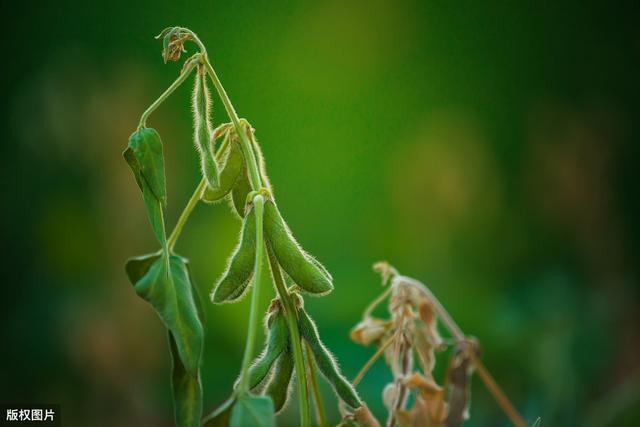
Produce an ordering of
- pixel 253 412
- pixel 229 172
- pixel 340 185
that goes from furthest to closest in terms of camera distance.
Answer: pixel 340 185
pixel 229 172
pixel 253 412

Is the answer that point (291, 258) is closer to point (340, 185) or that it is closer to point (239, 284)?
point (239, 284)

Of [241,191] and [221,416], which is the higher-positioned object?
[241,191]

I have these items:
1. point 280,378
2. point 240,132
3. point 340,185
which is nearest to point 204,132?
point 240,132

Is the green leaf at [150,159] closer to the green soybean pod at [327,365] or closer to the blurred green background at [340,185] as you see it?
the green soybean pod at [327,365]

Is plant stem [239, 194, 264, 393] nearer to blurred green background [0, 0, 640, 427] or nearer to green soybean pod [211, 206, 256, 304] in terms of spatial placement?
green soybean pod [211, 206, 256, 304]

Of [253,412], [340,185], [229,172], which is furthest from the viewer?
[340,185]

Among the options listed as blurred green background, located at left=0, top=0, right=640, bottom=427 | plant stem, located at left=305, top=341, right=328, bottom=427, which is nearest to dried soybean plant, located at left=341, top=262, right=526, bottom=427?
plant stem, located at left=305, top=341, right=328, bottom=427

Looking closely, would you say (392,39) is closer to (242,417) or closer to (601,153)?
(601,153)
